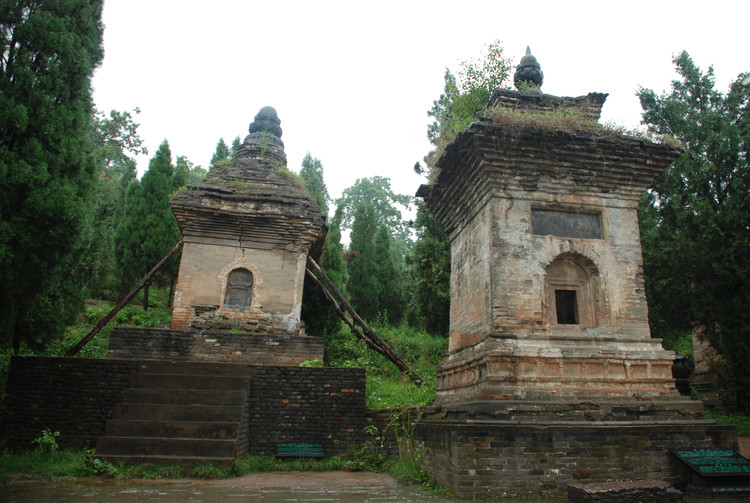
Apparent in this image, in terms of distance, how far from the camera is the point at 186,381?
960 cm

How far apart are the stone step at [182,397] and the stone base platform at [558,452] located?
4249mm

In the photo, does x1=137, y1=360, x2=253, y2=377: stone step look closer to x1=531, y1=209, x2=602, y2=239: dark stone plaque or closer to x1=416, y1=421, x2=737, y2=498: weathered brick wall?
x1=416, y1=421, x2=737, y2=498: weathered brick wall

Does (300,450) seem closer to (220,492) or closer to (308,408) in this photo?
(308,408)

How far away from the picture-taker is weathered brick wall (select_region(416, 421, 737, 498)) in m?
6.05

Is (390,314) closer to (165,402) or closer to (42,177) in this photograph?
(165,402)

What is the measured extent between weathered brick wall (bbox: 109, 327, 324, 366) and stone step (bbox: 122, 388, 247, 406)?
7.96 feet

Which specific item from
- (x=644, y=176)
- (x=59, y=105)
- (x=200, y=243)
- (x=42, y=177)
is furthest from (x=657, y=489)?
(x=200, y=243)

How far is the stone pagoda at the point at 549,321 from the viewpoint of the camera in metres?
6.23

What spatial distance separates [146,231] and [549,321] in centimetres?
1531

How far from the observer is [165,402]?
30.0 feet

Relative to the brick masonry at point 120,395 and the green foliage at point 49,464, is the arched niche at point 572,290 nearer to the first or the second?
the brick masonry at point 120,395

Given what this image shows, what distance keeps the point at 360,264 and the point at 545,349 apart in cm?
1530

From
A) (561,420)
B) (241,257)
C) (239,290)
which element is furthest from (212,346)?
(561,420)

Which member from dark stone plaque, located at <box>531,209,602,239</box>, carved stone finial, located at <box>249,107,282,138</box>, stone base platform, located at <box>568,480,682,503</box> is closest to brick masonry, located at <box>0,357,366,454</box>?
dark stone plaque, located at <box>531,209,602,239</box>
